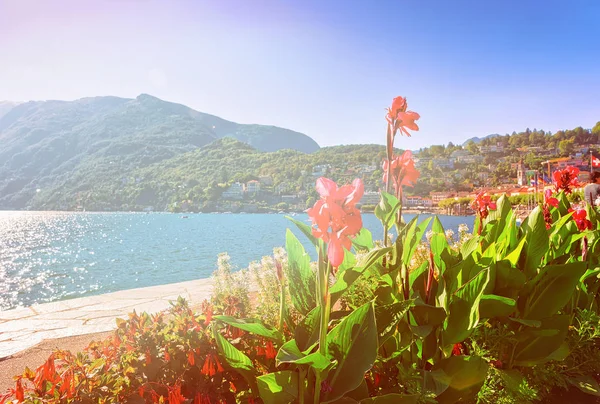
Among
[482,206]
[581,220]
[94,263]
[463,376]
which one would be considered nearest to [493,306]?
[463,376]

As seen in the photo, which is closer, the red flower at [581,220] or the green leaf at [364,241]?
the green leaf at [364,241]

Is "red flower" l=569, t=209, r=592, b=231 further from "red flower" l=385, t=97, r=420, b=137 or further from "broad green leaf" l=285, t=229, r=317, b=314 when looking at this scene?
"broad green leaf" l=285, t=229, r=317, b=314

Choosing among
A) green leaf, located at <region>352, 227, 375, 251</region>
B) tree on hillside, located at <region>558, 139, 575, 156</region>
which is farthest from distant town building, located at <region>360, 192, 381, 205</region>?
tree on hillside, located at <region>558, 139, 575, 156</region>

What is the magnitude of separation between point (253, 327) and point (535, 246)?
1.36m

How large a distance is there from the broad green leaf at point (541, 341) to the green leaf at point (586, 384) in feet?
1.04

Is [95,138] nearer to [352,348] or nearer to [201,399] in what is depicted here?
[201,399]

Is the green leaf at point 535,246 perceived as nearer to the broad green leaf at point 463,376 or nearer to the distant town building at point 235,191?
the broad green leaf at point 463,376

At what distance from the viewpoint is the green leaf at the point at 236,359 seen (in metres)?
1.36

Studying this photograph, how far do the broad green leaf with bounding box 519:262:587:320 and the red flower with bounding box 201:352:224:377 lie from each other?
1376mm

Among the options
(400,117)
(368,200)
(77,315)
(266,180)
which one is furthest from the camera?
(266,180)

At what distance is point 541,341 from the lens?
1.80 m

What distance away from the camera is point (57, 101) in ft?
600

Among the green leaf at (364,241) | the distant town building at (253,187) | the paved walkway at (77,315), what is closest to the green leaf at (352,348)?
the green leaf at (364,241)

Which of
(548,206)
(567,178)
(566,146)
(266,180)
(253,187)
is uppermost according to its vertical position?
(566,146)
